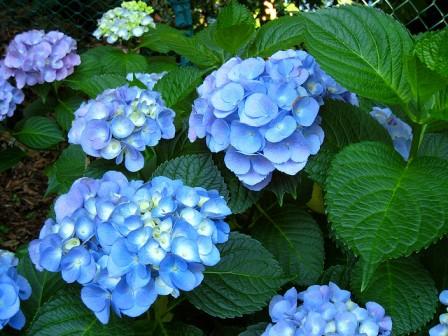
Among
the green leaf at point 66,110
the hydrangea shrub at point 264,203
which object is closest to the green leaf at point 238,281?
the hydrangea shrub at point 264,203

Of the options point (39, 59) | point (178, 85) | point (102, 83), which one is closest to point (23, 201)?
point (39, 59)

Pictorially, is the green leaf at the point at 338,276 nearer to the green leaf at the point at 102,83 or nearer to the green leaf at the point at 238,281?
the green leaf at the point at 238,281

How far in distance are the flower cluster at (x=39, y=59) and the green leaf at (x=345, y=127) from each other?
1.18 metres

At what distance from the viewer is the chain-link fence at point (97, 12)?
10.8 ft

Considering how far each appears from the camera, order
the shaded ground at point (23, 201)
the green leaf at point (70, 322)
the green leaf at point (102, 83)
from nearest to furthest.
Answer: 1. the green leaf at point (70, 322)
2. the green leaf at point (102, 83)
3. the shaded ground at point (23, 201)

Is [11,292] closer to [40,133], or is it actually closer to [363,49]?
[363,49]

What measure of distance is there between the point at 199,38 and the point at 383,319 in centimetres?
83

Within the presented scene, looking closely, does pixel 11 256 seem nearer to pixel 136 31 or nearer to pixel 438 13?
pixel 136 31

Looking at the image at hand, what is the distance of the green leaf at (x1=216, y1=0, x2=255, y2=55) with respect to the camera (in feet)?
4.43

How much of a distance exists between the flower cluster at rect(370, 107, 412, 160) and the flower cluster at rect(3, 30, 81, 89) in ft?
3.70

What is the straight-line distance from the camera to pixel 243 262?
1143 millimetres

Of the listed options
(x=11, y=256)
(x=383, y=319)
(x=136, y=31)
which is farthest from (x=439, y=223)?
(x=136, y=31)

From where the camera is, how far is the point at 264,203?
1388 mm

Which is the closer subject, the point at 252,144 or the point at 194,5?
the point at 252,144
